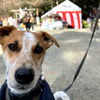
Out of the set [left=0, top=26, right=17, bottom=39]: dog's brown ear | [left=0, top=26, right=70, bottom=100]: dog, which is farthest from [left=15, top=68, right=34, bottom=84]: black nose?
[left=0, top=26, right=17, bottom=39]: dog's brown ear

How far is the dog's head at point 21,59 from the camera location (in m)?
1.38

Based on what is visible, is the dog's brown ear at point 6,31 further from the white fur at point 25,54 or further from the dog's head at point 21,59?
the white fur at point 25,54

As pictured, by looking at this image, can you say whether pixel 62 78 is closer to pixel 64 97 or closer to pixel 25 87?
pixel 64 97

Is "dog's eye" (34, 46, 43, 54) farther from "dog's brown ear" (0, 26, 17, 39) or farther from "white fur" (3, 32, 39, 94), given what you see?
"dog's brown ear" (0, 26, 17, 39)

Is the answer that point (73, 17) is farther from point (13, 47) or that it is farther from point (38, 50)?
point (13, 47)

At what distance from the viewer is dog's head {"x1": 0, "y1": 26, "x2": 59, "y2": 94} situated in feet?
4.52

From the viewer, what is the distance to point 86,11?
25797 mm

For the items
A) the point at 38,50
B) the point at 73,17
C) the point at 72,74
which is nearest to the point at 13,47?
the point at 38,50

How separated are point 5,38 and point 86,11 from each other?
88.9 ft

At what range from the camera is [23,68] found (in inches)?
54.2

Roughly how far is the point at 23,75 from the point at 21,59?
274mm

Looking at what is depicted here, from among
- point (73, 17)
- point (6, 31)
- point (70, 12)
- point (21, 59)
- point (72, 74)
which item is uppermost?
point (70, 12)

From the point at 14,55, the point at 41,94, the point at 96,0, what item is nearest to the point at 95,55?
the point at 41,94

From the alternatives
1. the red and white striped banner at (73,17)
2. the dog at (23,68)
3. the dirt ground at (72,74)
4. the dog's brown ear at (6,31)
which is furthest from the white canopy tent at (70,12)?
the dog at (23,68)
